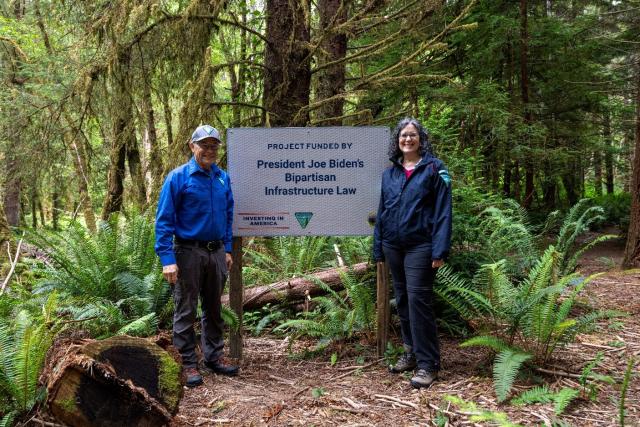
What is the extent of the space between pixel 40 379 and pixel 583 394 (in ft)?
12.3

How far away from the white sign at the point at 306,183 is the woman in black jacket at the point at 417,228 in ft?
1.40

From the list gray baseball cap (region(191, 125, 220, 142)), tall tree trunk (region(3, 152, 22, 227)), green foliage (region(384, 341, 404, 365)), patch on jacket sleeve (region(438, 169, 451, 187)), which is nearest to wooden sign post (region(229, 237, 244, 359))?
gray baseball cap (region(191, 125, 220, 142))

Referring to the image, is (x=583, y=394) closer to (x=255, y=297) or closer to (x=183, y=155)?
(x=255, y=297)

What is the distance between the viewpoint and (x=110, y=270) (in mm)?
5234

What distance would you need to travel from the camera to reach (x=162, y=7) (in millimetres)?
5242

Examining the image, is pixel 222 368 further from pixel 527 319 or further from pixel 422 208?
pixel 527 319

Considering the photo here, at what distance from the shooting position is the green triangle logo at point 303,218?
443 centimetres

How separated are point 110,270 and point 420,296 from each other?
3424mm

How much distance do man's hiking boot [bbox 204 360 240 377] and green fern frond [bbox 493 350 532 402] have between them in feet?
7.14

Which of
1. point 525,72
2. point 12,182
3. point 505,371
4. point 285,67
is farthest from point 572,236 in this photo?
point 12,182

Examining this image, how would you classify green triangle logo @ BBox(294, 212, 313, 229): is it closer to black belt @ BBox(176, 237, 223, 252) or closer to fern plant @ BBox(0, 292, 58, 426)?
black belt @ BBox(176, 237, 223, 252)

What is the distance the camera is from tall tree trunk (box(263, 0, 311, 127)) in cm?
540

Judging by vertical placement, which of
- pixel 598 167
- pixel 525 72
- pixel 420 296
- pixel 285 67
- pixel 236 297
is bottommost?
pixel 236 297

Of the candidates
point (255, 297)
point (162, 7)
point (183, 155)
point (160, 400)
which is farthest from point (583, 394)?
point (162, 7)
